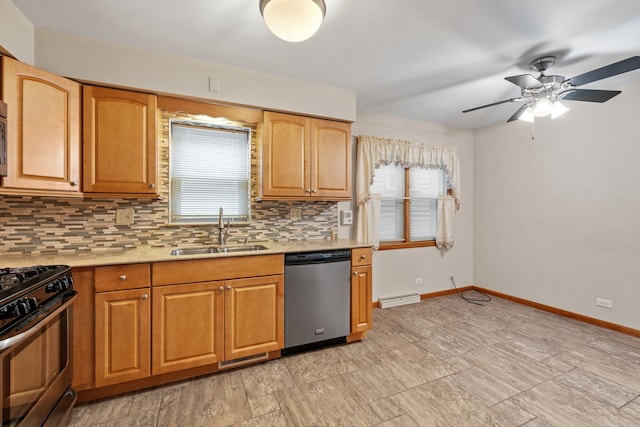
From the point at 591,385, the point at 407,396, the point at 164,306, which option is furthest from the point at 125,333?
the point at 591,385

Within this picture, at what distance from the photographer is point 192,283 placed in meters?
2.02

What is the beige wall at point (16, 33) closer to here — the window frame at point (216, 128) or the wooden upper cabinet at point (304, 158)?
the window frame at point (216, 128)

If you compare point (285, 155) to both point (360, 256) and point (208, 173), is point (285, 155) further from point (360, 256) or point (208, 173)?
point (360, 256)

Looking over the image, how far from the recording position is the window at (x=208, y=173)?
102 inches

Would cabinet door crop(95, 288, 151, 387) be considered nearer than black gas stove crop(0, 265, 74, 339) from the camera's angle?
No

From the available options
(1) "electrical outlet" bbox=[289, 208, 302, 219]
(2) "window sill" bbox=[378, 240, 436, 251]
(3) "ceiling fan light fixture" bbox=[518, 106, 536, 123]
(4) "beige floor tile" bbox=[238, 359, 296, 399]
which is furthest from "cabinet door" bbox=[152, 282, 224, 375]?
(3) "ceiling fan light fixture" bbox=[518, 106, 536, 123]

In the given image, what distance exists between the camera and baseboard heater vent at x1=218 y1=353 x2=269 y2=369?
218 centimetres

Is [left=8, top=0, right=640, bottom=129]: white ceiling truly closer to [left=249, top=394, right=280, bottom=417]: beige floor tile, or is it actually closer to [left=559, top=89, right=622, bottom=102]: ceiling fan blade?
[left=559, top=89, right=622, bottom=102]: ceiling fan blade

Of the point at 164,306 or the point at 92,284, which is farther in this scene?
the point at 164,306

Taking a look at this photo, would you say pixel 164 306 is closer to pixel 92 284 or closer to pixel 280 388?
pixel 92 284

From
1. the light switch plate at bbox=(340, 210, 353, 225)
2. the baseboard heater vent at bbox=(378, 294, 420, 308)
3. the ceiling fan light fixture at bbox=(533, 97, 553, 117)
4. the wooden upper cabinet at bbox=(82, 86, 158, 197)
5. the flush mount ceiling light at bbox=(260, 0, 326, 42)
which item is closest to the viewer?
the flush mount ceiling light at bbox=(260, 0, 326, 42)

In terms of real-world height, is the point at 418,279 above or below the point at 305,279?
below

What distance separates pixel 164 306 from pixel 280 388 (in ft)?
3.25

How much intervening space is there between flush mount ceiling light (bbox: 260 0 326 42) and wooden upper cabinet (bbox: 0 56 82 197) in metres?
1.48
